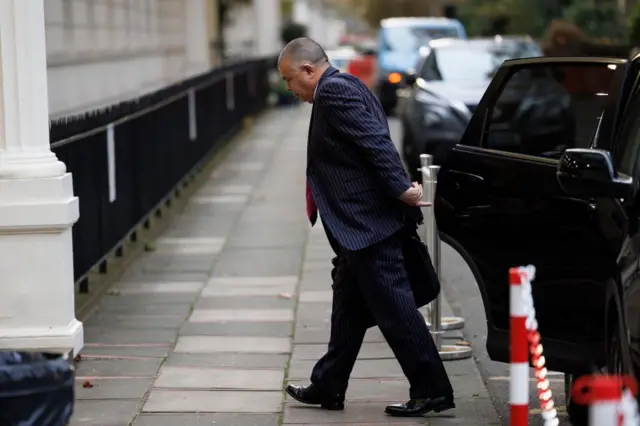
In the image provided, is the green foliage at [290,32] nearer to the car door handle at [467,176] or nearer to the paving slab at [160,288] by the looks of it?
the paving slab at [160,288]

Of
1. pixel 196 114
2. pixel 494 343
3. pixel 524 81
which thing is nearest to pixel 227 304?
pixel 494 343

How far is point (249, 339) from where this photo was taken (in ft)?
27.3

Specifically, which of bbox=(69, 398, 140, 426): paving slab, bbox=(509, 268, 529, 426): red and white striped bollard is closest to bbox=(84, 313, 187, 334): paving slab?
bbox=(69, 398, 140, 426): paving slab

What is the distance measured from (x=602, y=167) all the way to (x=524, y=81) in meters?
9.88

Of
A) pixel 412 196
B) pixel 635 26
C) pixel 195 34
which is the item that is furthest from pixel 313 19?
pixel 412 196

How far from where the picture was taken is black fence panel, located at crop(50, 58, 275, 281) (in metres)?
8.88

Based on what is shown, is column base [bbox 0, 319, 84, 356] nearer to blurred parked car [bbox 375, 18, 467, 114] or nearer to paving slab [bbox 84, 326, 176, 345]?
paving slab [bbox 84, 326, 176, 345]

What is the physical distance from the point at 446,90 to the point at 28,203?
926 centimetres

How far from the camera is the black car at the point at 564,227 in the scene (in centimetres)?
523

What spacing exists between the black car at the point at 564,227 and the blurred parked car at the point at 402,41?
19885 millimetres

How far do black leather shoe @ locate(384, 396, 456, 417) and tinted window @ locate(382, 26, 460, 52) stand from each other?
21.4 meters

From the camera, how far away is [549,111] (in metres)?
13.8

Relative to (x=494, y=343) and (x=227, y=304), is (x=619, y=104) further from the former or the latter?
(x=227, y=304)

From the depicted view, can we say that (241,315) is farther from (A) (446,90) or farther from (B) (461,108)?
(A) (446,90)
